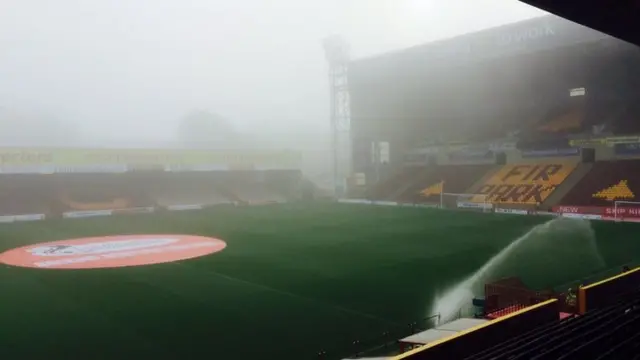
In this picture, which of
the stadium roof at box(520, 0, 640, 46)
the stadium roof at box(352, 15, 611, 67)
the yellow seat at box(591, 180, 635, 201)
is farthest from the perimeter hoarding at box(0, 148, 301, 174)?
the stadium roof at box(520, 0, 640, 46)

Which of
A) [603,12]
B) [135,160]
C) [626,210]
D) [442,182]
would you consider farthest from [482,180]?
[603,12]

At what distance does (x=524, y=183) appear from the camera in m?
31.3

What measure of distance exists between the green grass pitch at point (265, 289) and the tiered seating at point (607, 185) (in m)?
4.46

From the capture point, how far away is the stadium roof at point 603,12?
29.1 ft

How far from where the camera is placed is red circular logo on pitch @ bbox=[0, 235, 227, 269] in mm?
15148

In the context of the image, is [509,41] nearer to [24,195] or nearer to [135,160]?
[135,160]

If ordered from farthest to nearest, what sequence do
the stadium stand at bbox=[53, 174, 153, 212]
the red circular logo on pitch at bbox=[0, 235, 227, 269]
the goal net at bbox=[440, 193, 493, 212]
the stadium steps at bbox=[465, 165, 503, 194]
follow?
1. the stadium steps at bbox=[465, 165, 503, 194]
2. the stadium stand at bbox=[53, 174, 153, 212]
3. the goal net at bbox=[440, 193, 493, 212]
4. the red circular logo on pitch at bbox=[0, 235, 227, 269]

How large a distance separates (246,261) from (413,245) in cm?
574

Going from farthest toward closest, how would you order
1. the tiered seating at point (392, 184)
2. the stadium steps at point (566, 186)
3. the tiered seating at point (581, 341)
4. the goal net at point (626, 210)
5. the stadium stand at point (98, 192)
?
the tiered seating at point (392, 184) < the stadium stand at point (98, 192) < the stadium steps at point (566, 186) < the goal net at point (626, 210) < the tiered seating at point (581, 341)

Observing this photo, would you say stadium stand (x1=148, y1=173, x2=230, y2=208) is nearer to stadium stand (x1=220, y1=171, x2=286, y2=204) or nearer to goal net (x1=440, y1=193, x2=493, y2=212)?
stadium stand (x1=220, y1=171, x2=286, y2=204)

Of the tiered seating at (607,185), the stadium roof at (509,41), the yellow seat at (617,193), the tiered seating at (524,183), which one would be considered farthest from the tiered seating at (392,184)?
the yellow seat at (617,193)

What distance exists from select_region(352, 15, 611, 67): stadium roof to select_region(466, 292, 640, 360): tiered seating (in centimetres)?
2281

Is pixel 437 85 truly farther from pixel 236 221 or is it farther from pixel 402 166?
pixel 236 221

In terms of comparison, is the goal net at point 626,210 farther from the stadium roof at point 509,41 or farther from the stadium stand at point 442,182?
the stadium stand at point 442,182
